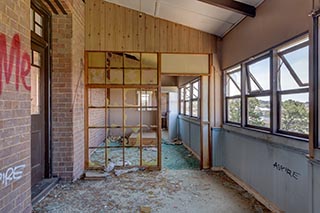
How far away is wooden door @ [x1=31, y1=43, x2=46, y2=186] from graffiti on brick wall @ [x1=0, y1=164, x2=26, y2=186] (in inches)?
48.9

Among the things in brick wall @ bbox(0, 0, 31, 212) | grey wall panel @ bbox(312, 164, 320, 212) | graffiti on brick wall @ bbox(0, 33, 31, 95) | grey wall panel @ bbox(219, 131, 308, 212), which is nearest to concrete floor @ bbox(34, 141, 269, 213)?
grey wall panel @ bbox(219, 131, 308, 212)

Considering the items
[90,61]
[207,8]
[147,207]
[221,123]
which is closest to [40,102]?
[90,61]

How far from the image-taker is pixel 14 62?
252 centimetres

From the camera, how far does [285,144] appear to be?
9.65ft

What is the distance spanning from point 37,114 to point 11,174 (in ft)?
5.56

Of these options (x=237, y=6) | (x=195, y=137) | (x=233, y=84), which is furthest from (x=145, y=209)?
(x=195, y=137)

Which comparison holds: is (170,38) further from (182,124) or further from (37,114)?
(182,124)

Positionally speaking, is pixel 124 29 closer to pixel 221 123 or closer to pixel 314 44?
pixel 221 123

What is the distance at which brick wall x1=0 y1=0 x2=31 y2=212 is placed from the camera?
231 cm

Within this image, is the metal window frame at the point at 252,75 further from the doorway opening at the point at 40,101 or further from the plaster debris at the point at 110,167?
the doorway opening at the point at 40,101

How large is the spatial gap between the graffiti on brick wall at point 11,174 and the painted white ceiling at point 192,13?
10.9 ft

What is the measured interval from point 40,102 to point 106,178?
1.70m

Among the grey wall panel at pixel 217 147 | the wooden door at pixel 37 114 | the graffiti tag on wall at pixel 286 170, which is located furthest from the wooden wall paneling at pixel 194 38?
the graffiti tag on wall at pixel 286 170

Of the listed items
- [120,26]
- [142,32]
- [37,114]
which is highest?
[120,26]
